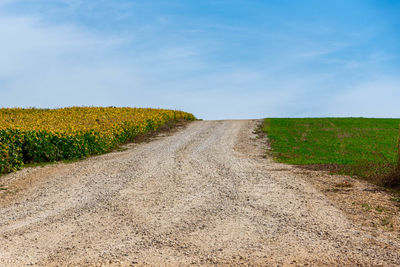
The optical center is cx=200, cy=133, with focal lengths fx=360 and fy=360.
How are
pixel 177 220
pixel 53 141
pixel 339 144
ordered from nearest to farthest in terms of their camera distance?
pixel 177 220 → pixel 53 141 → pixel 339 144

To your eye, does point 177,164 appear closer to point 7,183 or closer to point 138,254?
point 7,183

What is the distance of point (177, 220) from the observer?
299 inches

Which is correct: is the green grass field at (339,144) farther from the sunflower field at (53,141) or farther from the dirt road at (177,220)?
the sunflower field at (53,141)

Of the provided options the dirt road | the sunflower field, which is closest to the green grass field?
the dirt road

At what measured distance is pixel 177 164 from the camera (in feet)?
45.2

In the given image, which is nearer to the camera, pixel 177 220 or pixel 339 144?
pixel 177 220

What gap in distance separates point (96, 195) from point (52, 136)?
644cm

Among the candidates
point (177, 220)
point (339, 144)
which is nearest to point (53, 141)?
point (177, 220)

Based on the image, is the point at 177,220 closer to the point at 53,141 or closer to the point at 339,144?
the point at 53,141

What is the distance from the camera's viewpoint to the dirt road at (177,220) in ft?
19.7

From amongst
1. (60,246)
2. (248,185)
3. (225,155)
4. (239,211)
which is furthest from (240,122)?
(60,246)

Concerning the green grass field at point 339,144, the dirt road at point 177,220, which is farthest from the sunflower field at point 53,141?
the green grass field at point 339,144

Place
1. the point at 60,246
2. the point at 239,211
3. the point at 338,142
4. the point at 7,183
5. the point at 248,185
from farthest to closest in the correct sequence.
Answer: the point at 338,142
the point at 7,183
the point at 248,185
the point at 239,211
the point at 60,246

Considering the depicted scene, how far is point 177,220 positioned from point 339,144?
14.9 meters
